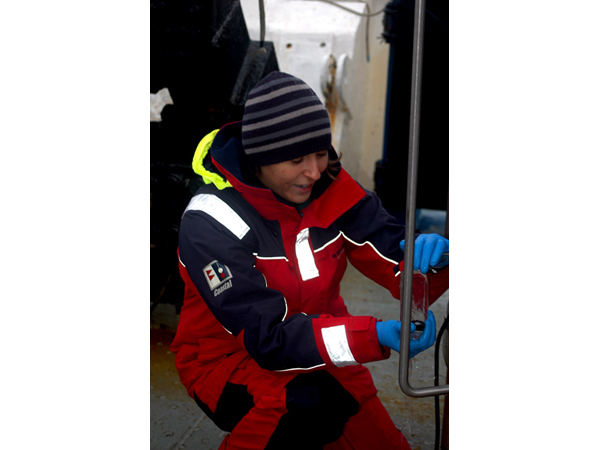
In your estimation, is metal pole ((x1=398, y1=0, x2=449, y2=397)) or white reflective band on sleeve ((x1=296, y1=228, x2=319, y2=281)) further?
white reflective band on sleeve ((x1=296, y1=228, x2=319, y2=281))

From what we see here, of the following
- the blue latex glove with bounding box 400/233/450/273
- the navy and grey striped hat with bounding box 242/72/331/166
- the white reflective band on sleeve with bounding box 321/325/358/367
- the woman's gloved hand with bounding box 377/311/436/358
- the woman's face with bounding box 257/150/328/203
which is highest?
the navy and grey striped hat with bounding box 242/72/331/166

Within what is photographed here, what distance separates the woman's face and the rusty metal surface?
57cm

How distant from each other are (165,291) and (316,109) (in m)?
1.25

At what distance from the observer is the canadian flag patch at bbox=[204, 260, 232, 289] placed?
107 centimetres

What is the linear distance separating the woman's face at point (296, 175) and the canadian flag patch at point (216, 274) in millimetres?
266

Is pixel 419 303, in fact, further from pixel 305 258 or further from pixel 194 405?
pixel 194 405

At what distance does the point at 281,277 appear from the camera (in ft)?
4.08

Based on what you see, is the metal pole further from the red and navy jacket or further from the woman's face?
the woman's face

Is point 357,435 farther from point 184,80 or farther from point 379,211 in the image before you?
point 184,80

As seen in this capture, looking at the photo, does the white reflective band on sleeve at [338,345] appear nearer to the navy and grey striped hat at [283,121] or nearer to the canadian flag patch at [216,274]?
the canadian flag patch at [216,274]

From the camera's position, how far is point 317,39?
3.49 meters

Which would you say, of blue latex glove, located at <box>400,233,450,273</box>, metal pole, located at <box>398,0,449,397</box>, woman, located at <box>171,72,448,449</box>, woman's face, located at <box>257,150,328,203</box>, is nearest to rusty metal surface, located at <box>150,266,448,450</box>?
woman, located at <box>171,72,448,449</box>

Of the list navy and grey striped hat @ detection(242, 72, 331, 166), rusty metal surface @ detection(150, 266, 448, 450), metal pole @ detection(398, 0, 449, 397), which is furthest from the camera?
rusty metal surface @ detection(150, 266, 448, 450)

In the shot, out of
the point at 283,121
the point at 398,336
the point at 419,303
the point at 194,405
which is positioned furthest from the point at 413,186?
the point at 194,405
